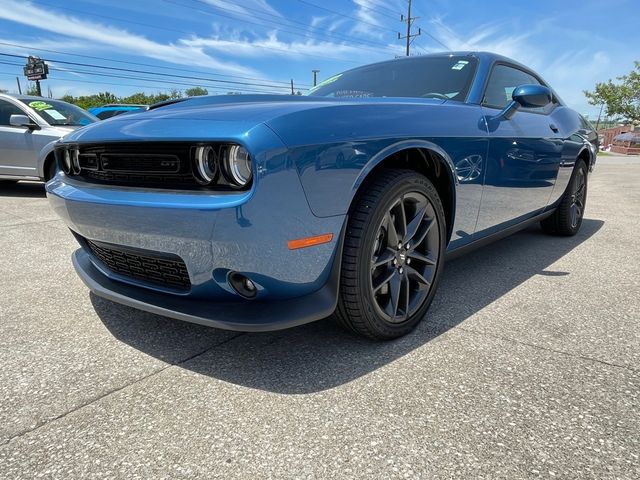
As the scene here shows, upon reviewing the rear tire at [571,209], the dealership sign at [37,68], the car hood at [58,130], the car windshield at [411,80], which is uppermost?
the dealership sign at [37,68]

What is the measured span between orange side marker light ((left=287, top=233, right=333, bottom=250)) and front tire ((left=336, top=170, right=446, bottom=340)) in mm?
132

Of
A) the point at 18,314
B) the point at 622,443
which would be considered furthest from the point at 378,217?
the point at 18,314

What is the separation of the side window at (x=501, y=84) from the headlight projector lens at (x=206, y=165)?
1736mm

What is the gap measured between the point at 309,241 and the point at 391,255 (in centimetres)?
52

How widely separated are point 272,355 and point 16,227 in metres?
3.69

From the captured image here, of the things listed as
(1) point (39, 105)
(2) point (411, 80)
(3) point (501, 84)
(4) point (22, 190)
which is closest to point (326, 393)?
(2) point (411, 80)

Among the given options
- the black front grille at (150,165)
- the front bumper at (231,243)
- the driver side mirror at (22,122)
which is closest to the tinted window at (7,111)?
the driver side mirror at (22,122)

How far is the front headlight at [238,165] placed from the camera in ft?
4.88

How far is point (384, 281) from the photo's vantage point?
1.93 meters

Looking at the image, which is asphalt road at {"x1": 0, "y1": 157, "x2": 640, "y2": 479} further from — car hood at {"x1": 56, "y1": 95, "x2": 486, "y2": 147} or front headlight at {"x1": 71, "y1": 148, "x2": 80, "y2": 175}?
car hood at {"x1": 56, "y1": 95, "x2": 486, "y2": 147}

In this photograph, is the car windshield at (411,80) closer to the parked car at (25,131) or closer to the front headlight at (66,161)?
the front headlight at (66,161)

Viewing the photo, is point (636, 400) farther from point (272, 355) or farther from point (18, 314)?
point (18, 314)

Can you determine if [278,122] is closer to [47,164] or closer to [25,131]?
[47,164]

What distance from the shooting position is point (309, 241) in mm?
1581
